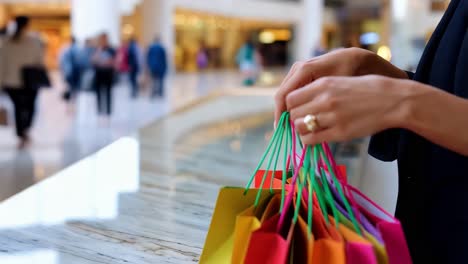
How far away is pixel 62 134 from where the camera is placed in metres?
10.1

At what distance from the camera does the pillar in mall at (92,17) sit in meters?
19.5

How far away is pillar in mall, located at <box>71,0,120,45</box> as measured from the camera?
19.5 metres

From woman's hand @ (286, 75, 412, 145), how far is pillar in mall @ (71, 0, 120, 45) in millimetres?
19227

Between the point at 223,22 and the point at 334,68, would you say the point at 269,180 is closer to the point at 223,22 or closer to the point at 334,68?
the point at 334,68

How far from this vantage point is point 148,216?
196 cm

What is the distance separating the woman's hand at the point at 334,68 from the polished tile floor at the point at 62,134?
16.3 ft

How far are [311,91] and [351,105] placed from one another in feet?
0.19

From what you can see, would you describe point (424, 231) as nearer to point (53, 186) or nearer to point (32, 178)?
point (53, 186)

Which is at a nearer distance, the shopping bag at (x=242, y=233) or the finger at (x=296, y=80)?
the shopping bag at (x=242, y=233)

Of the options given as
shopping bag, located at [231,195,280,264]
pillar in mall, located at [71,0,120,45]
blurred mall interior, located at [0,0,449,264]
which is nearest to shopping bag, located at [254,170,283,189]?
shopping bag, located at [231,195,280,264]

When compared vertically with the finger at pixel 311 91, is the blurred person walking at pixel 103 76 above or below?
below

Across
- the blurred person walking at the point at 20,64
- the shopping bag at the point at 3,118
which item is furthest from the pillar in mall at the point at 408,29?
the shopping bag at the point at 3,118

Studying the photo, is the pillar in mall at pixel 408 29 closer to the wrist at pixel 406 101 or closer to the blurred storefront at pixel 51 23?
the wrist at pixel 406 101

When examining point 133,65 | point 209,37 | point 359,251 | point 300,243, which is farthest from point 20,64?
point 209,37
